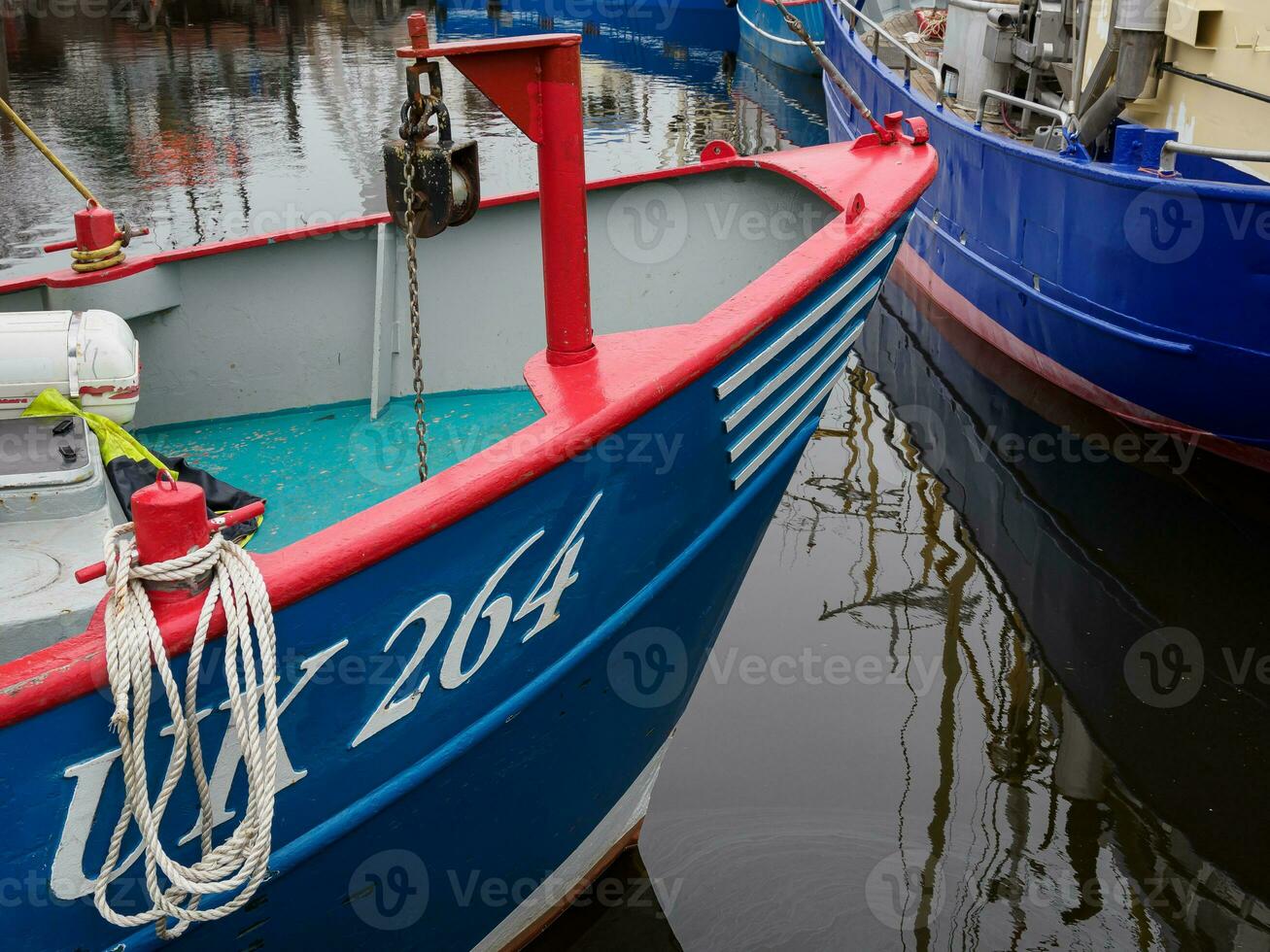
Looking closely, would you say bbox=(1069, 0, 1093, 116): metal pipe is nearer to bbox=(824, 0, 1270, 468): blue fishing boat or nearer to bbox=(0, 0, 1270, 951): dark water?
bbox=(824, 0, 1270, 468): blue fishing boat

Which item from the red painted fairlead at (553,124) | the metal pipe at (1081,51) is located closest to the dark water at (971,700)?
the metal pipe at (1081,51)

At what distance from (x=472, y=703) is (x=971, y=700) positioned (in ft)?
8.85

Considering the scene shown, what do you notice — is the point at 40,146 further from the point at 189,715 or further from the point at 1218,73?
the point at 1218,73

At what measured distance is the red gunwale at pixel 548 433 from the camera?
76.0 inches

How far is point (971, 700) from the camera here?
4621 mm

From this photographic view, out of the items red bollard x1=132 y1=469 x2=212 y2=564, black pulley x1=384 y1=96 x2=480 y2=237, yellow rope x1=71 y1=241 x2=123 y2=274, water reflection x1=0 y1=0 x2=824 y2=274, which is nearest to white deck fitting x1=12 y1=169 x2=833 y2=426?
yellow rope x1=71 y1=241 x2=123 y2=274

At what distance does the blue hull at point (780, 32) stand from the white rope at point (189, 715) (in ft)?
55.9

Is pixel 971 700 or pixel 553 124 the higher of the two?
pixel 553 124

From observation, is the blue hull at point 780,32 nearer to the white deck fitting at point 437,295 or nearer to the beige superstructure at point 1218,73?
the beige superstructure at point 1218,73

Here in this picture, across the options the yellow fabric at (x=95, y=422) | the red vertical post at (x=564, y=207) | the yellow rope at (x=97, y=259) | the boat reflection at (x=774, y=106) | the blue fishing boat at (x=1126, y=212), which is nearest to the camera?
the red vertical post at (x=564, y=207)

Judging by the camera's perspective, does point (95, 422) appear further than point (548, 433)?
Yes

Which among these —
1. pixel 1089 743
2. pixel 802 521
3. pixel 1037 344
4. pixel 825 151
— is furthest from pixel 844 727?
pixel 1037 344

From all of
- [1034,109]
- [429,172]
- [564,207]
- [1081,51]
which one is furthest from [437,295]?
[1081,51]

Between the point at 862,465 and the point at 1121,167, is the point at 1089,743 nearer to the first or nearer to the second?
the point at 862,465
